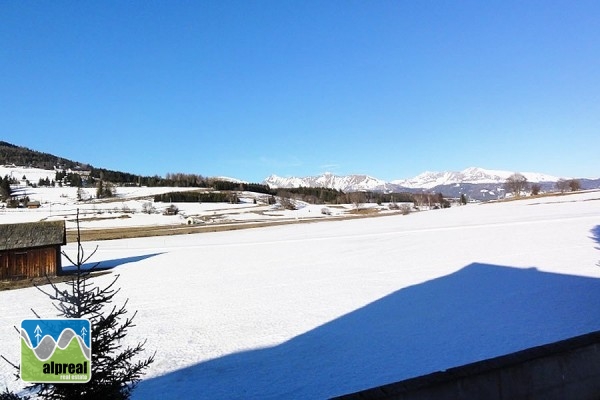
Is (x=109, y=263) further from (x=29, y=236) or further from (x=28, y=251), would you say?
(x=29, y=236)

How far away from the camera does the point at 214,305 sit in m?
19.6

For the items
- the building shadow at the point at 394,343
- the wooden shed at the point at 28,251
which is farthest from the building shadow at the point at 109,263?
the building shadow at the point at 394,343

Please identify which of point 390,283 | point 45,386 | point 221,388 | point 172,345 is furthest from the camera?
point 390,283

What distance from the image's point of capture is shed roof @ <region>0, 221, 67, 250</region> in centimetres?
3206

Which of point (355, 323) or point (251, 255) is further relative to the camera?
point (251, 255)

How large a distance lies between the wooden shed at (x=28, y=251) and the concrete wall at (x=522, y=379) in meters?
34.2

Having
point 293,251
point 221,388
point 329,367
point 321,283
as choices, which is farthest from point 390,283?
point 293,251

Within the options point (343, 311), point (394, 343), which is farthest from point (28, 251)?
point (394, 343)

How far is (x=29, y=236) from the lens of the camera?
108 feet

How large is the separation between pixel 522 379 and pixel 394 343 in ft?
24.5

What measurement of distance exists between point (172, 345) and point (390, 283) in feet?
40.8

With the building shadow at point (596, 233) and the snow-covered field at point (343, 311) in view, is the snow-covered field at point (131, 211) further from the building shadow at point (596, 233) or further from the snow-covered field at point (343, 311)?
the building shadow at point (596, 233)

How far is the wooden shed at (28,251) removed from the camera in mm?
31766

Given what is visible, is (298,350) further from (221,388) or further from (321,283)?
(321,283)
